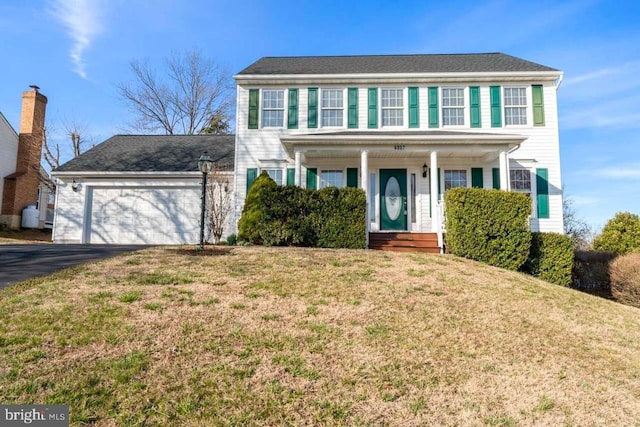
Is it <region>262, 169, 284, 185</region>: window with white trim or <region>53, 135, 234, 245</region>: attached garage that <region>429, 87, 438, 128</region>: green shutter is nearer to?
<region>262, 169, 284, 185</region>: window with white trim

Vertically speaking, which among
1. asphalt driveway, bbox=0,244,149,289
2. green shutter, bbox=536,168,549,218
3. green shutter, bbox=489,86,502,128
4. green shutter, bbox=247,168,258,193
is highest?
green shutter, bbox=489,86,502,128

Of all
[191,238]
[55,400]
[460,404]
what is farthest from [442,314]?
[191,238]

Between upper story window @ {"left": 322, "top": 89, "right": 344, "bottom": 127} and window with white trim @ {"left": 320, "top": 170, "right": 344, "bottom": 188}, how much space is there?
1.63 metres

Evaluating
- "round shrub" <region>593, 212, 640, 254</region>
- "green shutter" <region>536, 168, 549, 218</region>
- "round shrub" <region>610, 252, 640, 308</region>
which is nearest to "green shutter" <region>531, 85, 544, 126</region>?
"green shutter" <region>536, 168, 549, 218</region>

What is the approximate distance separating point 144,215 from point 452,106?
1156 centimetres

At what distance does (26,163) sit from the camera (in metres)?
19.2

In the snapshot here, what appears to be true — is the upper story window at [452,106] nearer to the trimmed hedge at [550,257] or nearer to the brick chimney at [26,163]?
the trimmed hedge at [550,257]

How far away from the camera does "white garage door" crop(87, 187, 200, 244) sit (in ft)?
43.8

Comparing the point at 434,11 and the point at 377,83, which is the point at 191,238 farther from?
the point at 434,11

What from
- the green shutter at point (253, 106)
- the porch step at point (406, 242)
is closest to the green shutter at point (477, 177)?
the porch step at point (406, 242)

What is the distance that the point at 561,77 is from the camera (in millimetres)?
11805

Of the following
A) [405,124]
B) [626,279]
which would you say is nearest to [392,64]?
[405,124]

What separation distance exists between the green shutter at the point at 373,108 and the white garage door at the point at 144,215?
663 centimetres

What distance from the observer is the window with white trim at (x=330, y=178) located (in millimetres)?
12383
